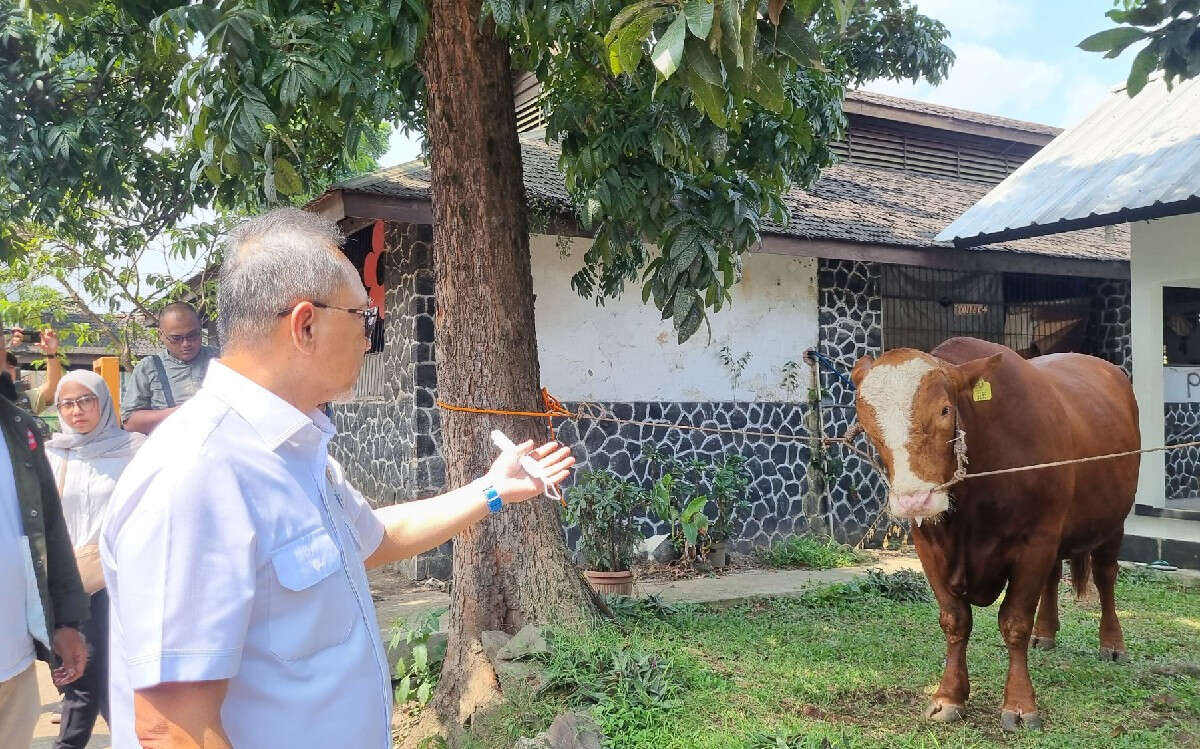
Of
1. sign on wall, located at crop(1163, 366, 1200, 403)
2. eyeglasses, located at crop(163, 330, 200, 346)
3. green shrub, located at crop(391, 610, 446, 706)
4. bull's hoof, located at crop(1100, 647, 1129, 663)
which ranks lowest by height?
bull's hoof, located at crop(1100, 647, 1129, 663)

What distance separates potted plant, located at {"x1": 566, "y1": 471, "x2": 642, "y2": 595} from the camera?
285 inches

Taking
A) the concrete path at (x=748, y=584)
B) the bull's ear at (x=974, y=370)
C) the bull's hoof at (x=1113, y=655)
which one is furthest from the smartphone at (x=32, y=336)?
the bull's hoof at (x=1113, y=655)

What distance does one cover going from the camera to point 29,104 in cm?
856

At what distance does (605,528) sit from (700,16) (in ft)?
17.8

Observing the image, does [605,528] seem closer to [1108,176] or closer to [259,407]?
[1108,176]

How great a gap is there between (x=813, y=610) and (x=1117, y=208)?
13.6 feet

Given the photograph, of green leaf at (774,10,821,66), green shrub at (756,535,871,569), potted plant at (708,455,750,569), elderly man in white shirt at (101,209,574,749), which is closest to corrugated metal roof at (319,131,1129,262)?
potted plant at (708,455,750,569)

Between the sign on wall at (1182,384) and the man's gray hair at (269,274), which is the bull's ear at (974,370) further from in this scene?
the sign on wall at (1182,384)

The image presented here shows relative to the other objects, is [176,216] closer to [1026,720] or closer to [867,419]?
[867,419]

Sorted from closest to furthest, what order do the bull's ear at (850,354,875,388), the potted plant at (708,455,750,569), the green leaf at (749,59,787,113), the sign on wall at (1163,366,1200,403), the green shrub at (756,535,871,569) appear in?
1. the green leaf at (749,59,787,113)
2. the bull's ear at (850,354,875,388)
3. the potted plant at (708,455,750,569)
4. the green shrub at (756,535,871,569)
5. the sign on wall at (1163,366,1200,403)

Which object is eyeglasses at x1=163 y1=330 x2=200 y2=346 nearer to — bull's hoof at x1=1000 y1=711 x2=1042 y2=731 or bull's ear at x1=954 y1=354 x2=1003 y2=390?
bull's ear at x1=954 y1=354 x2=1003 y2=390

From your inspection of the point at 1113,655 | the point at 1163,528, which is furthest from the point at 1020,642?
the point at 1163,528

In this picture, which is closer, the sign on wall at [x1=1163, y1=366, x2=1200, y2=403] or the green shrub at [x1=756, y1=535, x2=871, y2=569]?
the green shrub at [x1=756, y1=535, x2=871, y2=569]

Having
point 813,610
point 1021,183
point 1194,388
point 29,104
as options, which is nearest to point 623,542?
point 813,610
